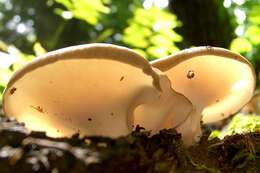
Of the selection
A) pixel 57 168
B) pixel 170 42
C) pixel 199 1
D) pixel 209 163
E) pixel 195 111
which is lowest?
pixel 57 168

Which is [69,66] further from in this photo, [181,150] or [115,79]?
[181,150]

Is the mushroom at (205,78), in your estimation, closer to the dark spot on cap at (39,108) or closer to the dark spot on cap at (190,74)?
the dark spot on cap at (190,74)

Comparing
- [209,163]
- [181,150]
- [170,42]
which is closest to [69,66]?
[181,150]

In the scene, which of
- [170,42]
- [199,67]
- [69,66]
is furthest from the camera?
[170,42]

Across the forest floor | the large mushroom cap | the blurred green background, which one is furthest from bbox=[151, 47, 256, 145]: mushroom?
the blurred green background

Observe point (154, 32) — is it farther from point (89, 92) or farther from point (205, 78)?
point (89, 92)

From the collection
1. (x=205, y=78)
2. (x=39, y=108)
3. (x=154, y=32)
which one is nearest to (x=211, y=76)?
(x=205, y=78)
